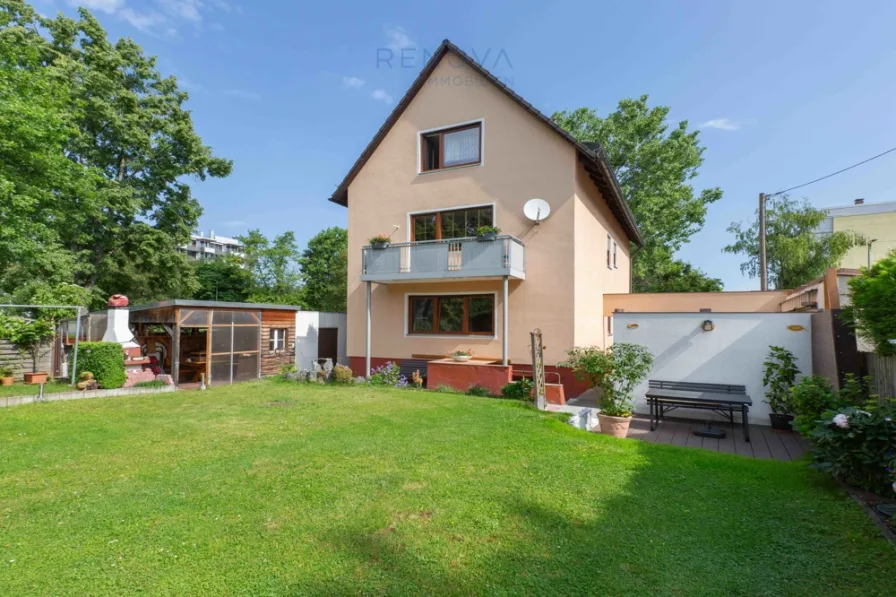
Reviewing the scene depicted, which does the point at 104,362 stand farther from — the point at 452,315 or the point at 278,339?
the point at 452,315

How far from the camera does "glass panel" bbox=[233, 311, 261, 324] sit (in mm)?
14008

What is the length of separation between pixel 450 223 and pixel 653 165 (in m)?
17.8

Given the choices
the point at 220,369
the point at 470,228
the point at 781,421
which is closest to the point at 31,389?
the point at 220,369

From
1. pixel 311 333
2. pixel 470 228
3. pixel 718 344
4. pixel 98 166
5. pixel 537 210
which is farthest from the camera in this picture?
pixel 98 166

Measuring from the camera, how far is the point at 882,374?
18.8 feet

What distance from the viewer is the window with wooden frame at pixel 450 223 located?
45.1 feet

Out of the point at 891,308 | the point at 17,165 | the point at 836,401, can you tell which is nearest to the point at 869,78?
the point at 891,308

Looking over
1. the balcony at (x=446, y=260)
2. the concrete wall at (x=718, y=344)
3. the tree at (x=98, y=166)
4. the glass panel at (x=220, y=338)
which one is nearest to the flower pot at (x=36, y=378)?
the tree at (x=98, y=166)

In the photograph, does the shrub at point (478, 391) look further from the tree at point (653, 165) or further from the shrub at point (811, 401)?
the tree at point (653, 165)

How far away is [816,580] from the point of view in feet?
9.80

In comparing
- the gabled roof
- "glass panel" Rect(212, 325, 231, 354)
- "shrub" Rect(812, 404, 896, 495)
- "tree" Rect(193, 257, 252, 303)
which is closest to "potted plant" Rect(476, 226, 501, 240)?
the gabled roof

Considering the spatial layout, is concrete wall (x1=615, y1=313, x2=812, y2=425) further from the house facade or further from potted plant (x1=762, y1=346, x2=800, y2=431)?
the house facade

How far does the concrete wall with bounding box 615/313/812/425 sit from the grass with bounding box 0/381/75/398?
49.3ft

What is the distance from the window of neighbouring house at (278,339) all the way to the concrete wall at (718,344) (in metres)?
11.9
